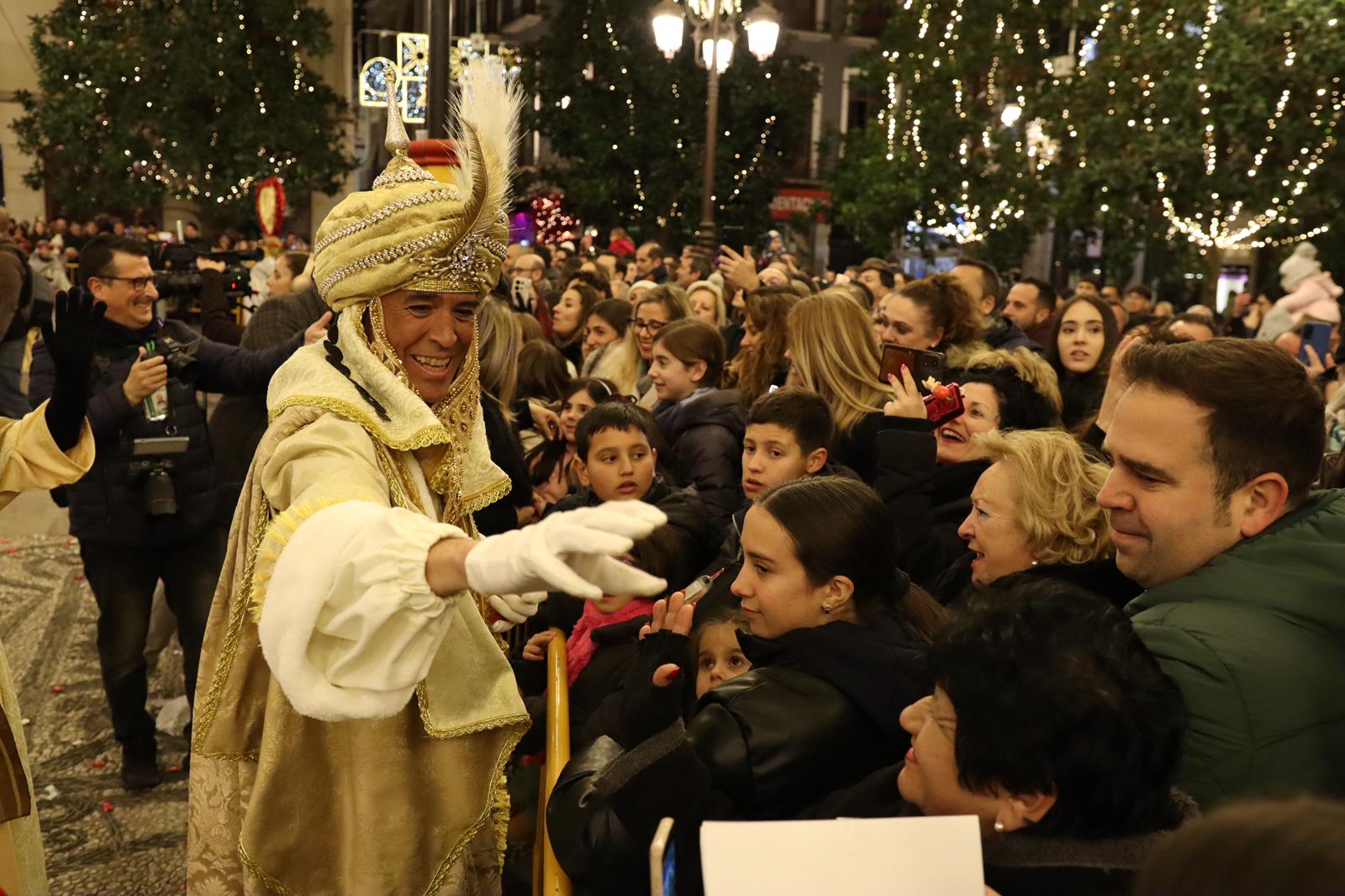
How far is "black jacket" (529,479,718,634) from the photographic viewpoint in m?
3.70

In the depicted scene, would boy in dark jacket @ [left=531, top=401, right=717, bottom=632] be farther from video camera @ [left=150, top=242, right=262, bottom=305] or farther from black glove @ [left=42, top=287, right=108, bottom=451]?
video camera @ [left=150, top=242, right=262, bottom=305]

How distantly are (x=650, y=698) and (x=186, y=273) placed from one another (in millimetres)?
3903

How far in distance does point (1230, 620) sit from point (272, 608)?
1.42 meters

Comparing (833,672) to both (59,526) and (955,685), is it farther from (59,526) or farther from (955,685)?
(59,526)

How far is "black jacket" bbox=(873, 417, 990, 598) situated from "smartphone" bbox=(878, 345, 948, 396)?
1.82ft

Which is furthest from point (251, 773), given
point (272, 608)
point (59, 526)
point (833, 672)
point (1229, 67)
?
point (1229, 67)

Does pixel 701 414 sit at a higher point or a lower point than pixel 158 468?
higher

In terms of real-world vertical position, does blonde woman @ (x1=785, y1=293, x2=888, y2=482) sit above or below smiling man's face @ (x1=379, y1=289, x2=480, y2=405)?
below

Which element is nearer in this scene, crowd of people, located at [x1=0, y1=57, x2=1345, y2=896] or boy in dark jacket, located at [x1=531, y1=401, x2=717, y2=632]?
crowd of people, located at [x1=0, y1=57, x2=1345, y2=896]

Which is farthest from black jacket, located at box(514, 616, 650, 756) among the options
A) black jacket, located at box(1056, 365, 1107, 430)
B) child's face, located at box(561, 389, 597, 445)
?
black jacket, located at box(1056, 365, 1107, 430)

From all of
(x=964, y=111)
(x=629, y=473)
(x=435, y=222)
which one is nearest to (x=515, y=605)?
(x=435, y=222)

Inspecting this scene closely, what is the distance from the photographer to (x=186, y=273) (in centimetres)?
531

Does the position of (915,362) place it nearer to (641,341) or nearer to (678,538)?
(678,538)

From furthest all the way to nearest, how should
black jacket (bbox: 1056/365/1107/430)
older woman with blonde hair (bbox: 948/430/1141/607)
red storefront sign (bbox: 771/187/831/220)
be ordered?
red storefront sign (bbox: 771/187/831/220)
black jacket (bbox: 1056/365/1107/430)
older woman with blonde hair (bbox: 948/430/1141/607)
